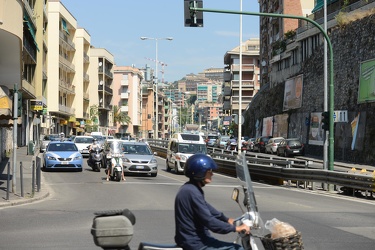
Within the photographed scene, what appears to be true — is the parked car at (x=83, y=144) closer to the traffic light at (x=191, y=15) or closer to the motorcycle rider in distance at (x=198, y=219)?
the traffic light at (x=191, y=15)

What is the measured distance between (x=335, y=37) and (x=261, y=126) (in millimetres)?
31157

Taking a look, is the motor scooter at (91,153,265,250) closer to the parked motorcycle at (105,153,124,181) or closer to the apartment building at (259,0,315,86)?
the parked motorcycle at (105,153,124,181)

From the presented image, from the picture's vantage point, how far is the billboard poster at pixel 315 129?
5100 cm

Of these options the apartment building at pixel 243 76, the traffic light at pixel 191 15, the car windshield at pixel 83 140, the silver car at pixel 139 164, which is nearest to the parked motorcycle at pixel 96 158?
the silver car at pixel 139 164

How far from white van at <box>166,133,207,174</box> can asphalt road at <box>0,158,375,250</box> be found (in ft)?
27.0

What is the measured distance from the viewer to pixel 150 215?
13805mm

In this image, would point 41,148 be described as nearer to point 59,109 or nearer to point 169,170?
point 169,170

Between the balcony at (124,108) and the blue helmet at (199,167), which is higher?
the balcony at (124,108)

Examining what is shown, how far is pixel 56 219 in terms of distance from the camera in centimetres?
1329

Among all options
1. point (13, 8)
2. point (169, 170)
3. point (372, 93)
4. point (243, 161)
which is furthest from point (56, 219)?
point (372, 93)

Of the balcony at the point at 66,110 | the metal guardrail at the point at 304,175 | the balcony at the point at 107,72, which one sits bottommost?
the metal guardrail at the point at 304,175

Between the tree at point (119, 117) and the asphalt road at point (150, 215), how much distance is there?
106 metres

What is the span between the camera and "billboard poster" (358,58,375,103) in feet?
129

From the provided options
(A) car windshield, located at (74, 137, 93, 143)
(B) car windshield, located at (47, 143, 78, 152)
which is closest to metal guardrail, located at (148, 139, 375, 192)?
(B) car windshield, located at (47, 143, 78, 152)
